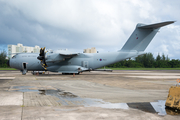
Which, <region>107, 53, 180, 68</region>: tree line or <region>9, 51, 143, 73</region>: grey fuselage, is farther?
<region>107, 53, 180, 68</region>: tree line

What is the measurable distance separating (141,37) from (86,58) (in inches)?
410

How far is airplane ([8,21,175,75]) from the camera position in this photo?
28.4m

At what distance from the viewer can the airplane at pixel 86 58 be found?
28.4 metres

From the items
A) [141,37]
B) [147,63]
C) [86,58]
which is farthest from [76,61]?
[147,63]

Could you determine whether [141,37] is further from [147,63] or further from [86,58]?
[147,63]

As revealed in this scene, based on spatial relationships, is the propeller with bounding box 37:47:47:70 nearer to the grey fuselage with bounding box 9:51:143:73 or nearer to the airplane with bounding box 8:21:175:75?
the airplane with bounding box 8:21:175:75

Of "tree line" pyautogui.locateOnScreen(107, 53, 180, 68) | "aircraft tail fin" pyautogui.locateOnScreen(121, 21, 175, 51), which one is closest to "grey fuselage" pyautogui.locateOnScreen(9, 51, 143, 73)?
"aircraft tail fin" pyautogui.locateOnScreen(121, 21, 175, 51)

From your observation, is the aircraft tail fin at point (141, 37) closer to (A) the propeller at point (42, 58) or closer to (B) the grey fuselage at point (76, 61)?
(B) the grey fuselage at point (76, 61)

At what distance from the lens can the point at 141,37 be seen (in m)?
28.7

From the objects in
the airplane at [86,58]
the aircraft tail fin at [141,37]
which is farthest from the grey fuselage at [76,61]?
the aircraft tail fin at [141,37]

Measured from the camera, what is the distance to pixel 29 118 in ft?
18.5

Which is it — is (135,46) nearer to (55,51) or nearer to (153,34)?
(153,34)

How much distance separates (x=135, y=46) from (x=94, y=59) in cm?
770

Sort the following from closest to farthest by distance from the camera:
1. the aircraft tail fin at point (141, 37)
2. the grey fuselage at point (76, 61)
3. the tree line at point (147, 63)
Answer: the aircraft tail fin at point (141, 37) < the grey fuselage at point (76, 61) < the tree line at point (147, 63)
